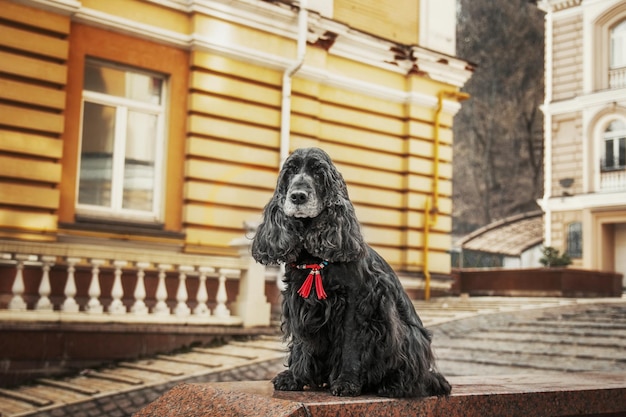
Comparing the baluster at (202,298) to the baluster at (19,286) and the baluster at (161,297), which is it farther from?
the baluster at (19,286)

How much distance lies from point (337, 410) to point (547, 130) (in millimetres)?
23856

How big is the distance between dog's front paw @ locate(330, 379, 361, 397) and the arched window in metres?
21.4

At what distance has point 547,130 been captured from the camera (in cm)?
2527

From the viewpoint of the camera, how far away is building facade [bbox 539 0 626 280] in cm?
2286

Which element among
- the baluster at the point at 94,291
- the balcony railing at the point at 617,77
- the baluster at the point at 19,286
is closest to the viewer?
Result: the baluster at the point at 19,286

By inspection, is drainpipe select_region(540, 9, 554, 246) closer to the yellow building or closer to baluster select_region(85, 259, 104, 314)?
the yellow building

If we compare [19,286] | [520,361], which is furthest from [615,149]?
[19,286]

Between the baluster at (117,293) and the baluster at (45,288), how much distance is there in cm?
69

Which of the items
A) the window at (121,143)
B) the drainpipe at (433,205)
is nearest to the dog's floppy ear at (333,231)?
the window at (121,143)

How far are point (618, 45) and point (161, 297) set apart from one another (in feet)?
59.3

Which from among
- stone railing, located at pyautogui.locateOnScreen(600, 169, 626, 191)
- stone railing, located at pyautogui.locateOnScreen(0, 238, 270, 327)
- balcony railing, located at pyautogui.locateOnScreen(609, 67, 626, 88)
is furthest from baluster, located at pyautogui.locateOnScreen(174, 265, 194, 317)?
balcony railing, located at pyautogui.locateOnScreen(609, 67, 626, 88)

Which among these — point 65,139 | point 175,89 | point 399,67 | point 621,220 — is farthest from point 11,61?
point 621,220

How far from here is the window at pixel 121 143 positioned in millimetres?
10469

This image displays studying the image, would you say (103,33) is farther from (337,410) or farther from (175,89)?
(337,410)
